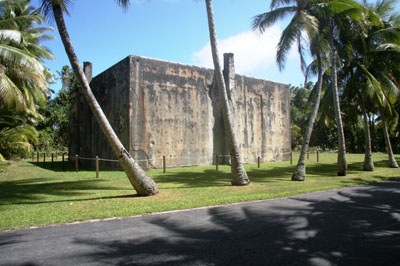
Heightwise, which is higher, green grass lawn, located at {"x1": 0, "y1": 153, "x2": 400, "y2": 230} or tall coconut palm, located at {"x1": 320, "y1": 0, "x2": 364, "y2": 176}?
tall coconut palm, located at {"x1": 320, "y1": 0, "x2": 364, "y2": 176}

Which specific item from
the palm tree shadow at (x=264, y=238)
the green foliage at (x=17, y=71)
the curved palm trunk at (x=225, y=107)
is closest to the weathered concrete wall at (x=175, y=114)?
the green foliage at (x=17, y=71)

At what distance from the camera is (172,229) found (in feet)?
16.9

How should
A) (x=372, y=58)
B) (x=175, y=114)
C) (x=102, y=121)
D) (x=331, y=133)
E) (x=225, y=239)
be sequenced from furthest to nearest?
(x=331, y=133), (x=175, y=114), (x=372, y=58), (x=102, y=121), (x=225, y=239)

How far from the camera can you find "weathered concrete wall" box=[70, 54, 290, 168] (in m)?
15.1

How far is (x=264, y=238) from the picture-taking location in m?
4.60

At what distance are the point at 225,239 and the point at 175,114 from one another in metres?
12.2

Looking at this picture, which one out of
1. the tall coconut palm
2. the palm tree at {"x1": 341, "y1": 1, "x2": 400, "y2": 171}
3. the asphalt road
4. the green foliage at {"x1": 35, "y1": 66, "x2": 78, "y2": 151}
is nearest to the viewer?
the asphalt road

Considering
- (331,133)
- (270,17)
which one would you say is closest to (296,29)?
(270,17)

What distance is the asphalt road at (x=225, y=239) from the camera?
3.79 metres

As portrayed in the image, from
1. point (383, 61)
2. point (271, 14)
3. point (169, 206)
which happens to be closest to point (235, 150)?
point (169, 206)

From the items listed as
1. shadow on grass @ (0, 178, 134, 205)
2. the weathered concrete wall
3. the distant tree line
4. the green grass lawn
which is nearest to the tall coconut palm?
the green grass lawn

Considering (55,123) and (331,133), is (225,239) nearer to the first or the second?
(55,123)

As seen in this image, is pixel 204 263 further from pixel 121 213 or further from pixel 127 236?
pixel 121 213

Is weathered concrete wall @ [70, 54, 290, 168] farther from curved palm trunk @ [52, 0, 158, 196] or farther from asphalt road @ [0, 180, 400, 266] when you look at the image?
asphalt road @ [0, 180, 400, 266]
